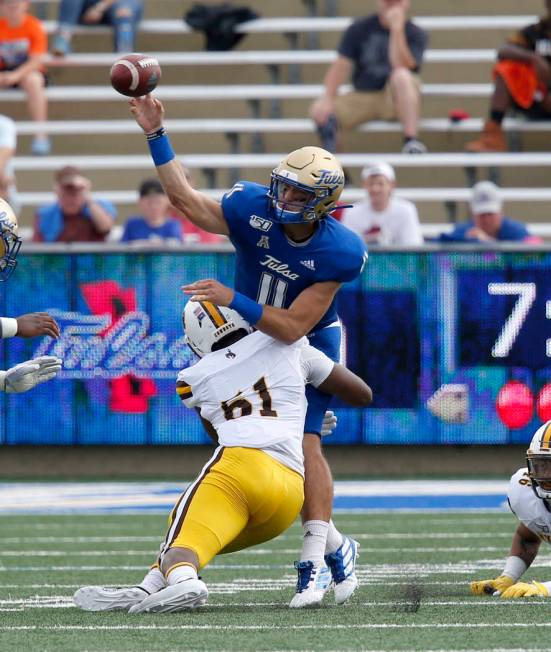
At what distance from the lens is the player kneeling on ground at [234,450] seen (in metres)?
5.25

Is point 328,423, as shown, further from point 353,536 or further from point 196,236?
point 196,236

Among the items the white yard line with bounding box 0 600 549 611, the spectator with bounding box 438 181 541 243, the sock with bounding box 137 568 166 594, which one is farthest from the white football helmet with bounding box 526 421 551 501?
the spectator with bounding box 438 181 541 243

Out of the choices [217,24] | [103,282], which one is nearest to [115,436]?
[103,282]

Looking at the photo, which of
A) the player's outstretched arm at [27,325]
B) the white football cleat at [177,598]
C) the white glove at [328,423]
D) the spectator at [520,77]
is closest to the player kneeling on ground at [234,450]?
the white football cleat at [177,598]

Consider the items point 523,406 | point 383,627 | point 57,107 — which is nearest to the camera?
point 383,627

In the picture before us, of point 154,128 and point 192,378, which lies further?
point 154,128

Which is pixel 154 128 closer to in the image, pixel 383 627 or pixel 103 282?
pixel 383 627

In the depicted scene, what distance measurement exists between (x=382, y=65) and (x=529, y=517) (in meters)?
8.46

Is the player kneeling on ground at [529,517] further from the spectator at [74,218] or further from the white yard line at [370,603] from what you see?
the spectator at [74,218]

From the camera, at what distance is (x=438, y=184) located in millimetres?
13914

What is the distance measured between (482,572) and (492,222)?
529 cm

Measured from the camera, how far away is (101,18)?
15312 millimetres

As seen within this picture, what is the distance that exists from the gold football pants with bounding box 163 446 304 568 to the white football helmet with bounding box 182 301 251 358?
1.42 feet

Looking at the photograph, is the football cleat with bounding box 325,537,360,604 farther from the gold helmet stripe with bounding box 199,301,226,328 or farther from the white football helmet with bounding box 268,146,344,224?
the white football helmet with bounding box 268,146,344,224
